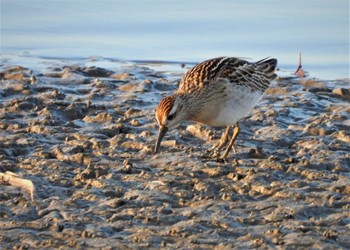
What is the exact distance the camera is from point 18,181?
29.1 ft

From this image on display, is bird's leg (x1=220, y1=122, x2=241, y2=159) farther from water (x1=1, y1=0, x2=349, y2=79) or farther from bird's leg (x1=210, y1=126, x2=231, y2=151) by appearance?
water (x1=1, y1=0, x2=349, y2=79)

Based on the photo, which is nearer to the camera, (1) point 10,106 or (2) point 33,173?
(2) point 33,173

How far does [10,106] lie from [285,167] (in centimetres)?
443

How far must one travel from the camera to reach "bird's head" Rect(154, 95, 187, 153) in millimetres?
9656

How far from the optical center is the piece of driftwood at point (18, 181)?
28.5 ft

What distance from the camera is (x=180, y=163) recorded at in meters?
9.85

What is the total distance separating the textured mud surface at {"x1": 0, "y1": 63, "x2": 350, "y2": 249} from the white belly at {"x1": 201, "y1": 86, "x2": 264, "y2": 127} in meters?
0.43

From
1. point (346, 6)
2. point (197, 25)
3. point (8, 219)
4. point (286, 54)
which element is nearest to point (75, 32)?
point (197, 25)

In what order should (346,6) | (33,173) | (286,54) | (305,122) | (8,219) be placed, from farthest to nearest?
(346,6) → (286,54) → (305,122) → (33,173) → (8,219)

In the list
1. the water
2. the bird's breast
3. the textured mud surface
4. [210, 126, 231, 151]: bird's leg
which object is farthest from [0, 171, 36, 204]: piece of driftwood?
the water

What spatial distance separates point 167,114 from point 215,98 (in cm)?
84

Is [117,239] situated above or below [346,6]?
below

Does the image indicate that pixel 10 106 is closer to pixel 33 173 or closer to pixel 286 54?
pixel 33 173

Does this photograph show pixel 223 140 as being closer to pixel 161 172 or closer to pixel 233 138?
pixel 233 138
